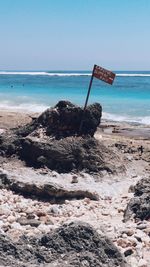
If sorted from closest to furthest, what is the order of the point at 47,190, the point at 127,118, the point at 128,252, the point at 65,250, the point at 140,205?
the point at 65,250 < the point at 128,252 < the point at 140,205 < the point at 47,190 < the point at 127,118

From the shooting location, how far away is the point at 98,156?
11891 mm

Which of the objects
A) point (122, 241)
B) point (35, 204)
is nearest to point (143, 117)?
point (35, 204)

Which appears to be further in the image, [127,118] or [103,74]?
[127,118]

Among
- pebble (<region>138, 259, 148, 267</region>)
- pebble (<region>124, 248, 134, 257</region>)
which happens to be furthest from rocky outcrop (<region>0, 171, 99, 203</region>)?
pebble (<region>138, 259, 148, 267</region>)

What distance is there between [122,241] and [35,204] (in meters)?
2.79

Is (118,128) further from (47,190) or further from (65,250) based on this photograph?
(65,250)

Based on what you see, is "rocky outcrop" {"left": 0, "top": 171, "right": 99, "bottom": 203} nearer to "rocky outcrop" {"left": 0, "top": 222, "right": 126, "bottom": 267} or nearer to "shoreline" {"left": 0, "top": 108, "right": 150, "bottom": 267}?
"shoreline" {"left": 0, "top": 108, "right": 150, "bottom": 267}

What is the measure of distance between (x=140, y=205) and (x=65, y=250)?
3326 mm

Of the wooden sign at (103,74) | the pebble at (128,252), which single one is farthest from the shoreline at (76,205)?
the wooden sign at (103,74)

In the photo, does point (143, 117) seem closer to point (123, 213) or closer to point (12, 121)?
point (12, 121)

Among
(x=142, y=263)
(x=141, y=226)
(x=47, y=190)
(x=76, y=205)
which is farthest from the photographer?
(x=47, y=190)


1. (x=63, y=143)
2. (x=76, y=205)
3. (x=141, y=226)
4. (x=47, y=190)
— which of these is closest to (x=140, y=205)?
(x=141, y=226)

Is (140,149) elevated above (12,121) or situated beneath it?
elevated above

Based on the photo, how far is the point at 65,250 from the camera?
5.87m
